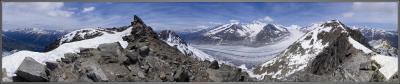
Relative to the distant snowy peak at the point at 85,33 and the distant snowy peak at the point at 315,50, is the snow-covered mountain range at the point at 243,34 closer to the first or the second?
the distant snowy peak at the point at 315,50

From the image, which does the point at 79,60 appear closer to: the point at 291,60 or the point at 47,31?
the point at 47,31

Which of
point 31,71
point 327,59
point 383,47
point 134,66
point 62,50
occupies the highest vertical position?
point 383,47

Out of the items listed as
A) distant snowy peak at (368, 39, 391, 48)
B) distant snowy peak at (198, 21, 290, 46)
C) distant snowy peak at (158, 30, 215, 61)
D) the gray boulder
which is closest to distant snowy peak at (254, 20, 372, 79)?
distant snowy peak at (368, 39, 391, 48)

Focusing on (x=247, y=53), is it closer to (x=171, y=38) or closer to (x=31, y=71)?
(x=171, y=38)

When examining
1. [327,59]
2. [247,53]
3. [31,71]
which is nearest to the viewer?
[327,59]

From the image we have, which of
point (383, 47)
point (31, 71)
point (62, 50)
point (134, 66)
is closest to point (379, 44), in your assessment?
point (383, 47)
